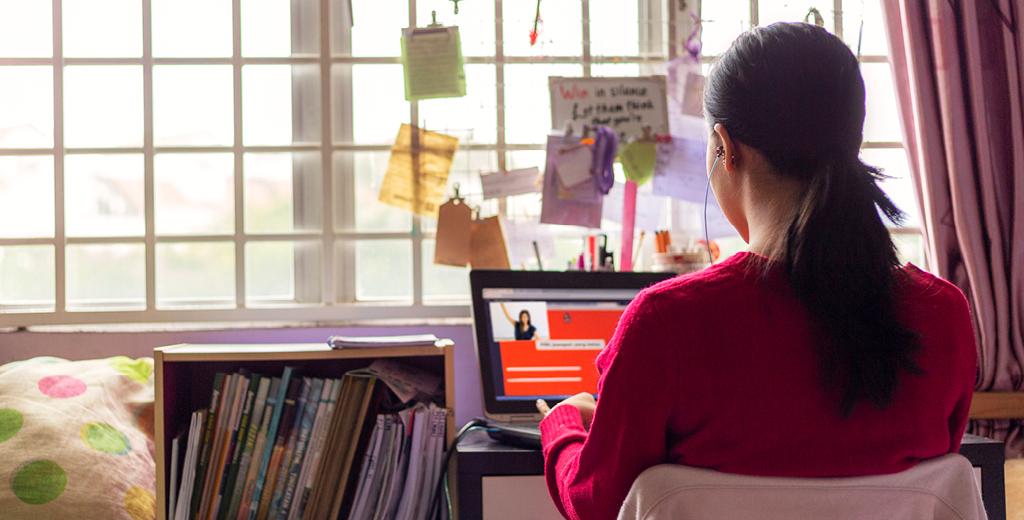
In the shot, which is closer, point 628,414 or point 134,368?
point 628,414

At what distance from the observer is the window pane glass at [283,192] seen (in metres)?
2.20

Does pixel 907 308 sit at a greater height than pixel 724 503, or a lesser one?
greater

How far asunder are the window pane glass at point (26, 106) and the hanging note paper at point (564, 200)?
1.20 m

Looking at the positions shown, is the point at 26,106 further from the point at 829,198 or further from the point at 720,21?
the point at 829,198

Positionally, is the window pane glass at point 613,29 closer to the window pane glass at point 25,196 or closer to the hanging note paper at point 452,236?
the hanging note paper at point 452,236

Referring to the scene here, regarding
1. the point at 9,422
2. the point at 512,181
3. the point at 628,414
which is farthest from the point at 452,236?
the point at 628,414

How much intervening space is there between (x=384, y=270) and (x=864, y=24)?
1.37 m

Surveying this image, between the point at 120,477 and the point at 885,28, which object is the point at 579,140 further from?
the point at 120,477

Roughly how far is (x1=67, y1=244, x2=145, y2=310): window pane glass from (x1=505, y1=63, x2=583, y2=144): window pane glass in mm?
952

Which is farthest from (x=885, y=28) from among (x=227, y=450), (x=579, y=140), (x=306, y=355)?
(x=227, y=450)

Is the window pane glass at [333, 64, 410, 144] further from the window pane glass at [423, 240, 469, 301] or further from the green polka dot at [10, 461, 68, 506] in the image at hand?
the green polka dot at [10, 461, 68, 506]

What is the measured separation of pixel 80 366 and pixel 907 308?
164 cm

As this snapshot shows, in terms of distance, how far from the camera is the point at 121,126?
2189 mm

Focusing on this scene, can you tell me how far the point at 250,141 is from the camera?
2195mm
